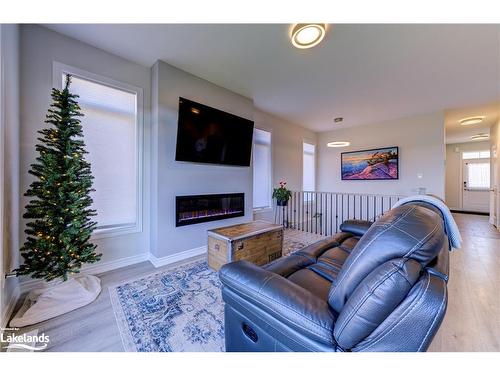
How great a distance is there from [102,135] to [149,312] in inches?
82.8

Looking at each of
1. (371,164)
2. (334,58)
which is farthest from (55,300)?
(371,164)

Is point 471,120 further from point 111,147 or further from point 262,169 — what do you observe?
point 111,147

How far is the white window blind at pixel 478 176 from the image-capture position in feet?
23.4

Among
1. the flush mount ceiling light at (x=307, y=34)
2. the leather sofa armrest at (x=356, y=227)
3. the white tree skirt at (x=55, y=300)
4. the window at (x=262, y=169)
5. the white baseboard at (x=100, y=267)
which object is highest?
the flush mount ceiling light at (x=307, y=34)

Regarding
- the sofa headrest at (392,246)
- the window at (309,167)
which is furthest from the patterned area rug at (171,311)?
the window at (309,167)

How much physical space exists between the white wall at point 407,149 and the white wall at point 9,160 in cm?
626

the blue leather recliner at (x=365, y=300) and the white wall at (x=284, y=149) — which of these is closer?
the blue leather recliner at (x=365, y=300)

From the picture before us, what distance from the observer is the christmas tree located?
1.73 m

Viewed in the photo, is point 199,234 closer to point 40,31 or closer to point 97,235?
point 97,235

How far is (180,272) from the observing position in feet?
7.95

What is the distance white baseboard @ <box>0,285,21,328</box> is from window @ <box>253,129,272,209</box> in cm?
353

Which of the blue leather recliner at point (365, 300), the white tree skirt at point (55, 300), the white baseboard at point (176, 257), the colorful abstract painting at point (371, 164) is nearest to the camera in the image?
the blue leather recliner at point (365, 300)

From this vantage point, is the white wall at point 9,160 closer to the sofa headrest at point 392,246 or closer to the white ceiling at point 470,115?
the sofa headrest at point 392,246
